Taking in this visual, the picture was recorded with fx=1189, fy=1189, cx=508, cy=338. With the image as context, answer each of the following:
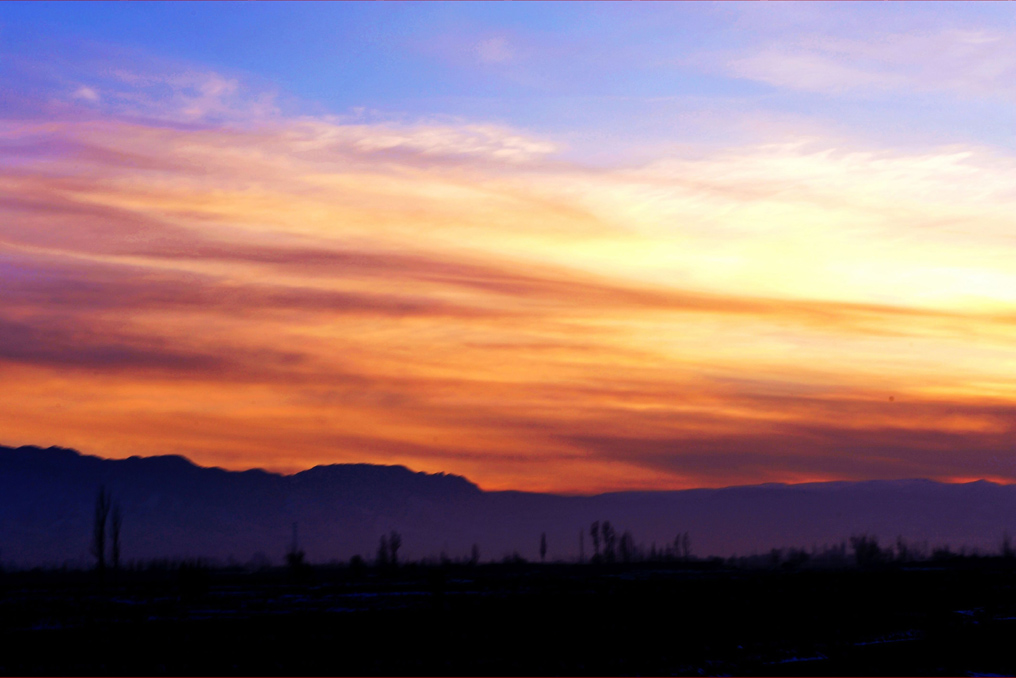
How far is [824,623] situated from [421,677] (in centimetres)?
2313

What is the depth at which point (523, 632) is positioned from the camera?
45.6 metres

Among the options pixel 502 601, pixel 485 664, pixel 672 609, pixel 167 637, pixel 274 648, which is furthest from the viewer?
pixel 502 601

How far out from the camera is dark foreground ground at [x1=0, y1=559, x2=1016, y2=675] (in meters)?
36.7

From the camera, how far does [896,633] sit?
47.6m

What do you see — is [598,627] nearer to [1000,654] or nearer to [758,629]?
[758,629]

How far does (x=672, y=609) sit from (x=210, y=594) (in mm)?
33516

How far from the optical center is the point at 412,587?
Answer: 83.4m

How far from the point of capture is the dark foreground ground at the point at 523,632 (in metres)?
36.7

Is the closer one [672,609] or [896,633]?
[896,633]

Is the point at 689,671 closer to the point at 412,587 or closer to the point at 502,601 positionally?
the point at 502,601

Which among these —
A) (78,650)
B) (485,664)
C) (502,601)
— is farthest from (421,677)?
(502,601)

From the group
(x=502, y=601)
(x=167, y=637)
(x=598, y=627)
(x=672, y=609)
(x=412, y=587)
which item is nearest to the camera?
(x=167, y=637)

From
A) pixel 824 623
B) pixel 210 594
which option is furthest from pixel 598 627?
pixel 210 594

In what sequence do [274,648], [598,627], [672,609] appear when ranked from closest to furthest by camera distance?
[274,648], [598,627], [672,609]
